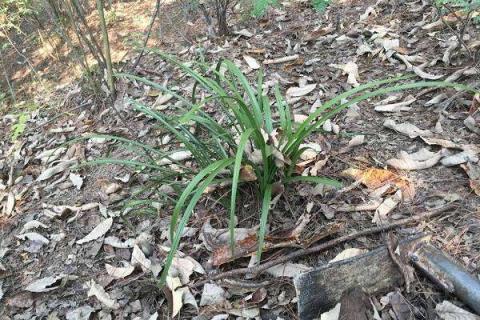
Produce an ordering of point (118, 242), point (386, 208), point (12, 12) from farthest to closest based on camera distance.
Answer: point (12, 12) → point (118, 242) → point (386, 208)

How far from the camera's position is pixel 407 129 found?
2.21m

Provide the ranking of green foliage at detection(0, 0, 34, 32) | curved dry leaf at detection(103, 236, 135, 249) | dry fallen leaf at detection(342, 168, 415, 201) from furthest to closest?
1. green foliage at detection(0, 0, 34, 32)
2. curved dry leaf at detection(103, 236, 135, 249)
3. dry fallen leaf at detection(342, 168, 415, 201)

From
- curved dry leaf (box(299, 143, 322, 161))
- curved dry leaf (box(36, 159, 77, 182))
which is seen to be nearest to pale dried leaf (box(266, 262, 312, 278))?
curved dry leaf (box(299, 143, 322, 161))

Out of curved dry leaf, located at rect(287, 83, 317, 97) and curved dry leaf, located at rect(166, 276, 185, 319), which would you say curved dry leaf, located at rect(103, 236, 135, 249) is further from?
curved dry leaf, located at rect(287, 83, 317, 97)

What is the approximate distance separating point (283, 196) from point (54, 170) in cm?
160

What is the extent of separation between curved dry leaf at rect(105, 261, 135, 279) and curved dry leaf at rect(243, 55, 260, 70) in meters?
1.68

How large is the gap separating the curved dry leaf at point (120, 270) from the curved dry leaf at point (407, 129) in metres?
1.39

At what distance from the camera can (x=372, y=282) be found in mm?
1559

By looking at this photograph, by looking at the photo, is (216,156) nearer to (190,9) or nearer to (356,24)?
(356,24)

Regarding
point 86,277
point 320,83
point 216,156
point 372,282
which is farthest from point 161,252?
point 320,83

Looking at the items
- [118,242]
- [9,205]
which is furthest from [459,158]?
[9,205]

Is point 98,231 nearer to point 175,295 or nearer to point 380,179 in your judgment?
point 175,295

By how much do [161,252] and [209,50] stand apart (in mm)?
2017

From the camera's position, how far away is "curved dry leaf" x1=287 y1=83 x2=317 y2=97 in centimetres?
274
